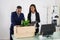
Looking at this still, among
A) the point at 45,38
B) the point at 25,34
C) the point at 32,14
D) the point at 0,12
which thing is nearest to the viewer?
the point at 45,38

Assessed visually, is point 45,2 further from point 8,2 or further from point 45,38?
point 45,38

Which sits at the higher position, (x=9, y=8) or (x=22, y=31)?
(x=9, y=8)

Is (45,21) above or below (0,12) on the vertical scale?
below

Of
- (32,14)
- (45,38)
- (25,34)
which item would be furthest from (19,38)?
(32,14)

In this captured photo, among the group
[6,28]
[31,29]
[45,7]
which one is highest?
[45,7]

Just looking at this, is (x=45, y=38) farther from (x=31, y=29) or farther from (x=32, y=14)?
(x=32, y=14)

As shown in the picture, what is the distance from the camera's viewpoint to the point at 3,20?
5.11 m

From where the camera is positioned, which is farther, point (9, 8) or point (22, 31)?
point (9, 8)

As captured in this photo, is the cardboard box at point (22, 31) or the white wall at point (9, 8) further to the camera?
the white wall at point (9, 8)

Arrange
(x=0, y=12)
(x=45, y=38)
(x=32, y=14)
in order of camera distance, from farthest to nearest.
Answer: (x=0, y=12)
(x=32, y=14)
(x=45, y=38)

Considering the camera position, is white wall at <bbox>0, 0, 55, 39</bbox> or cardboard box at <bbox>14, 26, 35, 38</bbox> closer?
cardboard box at <bbox>14, 26, 35, 38</bbox>

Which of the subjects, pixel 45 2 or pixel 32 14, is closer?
pixel 32 14

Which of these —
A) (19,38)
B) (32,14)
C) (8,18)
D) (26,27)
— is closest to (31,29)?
(26,27)

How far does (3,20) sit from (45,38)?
3074mm
